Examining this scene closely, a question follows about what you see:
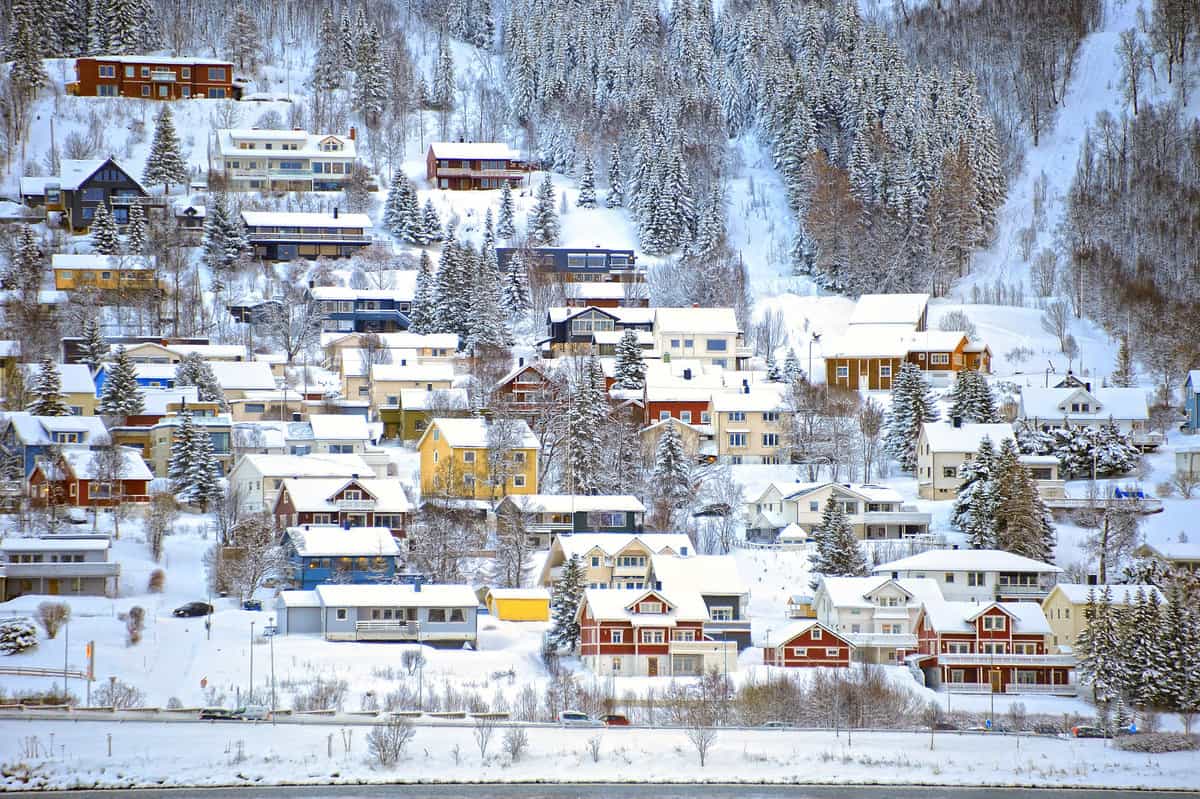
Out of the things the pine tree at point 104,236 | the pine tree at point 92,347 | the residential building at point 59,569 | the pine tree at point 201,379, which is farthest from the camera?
the pine tree at point 104,236

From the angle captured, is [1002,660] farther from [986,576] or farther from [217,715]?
[217,715]

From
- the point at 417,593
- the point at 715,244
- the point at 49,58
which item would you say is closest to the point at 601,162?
the point at 715,244

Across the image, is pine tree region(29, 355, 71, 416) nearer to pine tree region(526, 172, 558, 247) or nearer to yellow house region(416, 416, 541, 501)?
yellow house region(416, 416, 541, 501)

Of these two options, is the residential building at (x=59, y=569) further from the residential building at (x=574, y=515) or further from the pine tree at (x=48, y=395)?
the pine tree at (x=48, y=395)

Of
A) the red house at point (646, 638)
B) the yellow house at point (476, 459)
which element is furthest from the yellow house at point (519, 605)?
the yellow house at point (476, 459)

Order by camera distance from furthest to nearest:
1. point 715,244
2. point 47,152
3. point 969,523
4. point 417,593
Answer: point 47,152 → point 715,244 → point 969,523 → point 417,593

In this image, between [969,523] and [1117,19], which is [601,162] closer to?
[1117,19]

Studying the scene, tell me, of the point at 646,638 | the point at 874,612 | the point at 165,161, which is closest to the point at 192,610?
the point at 646,638
